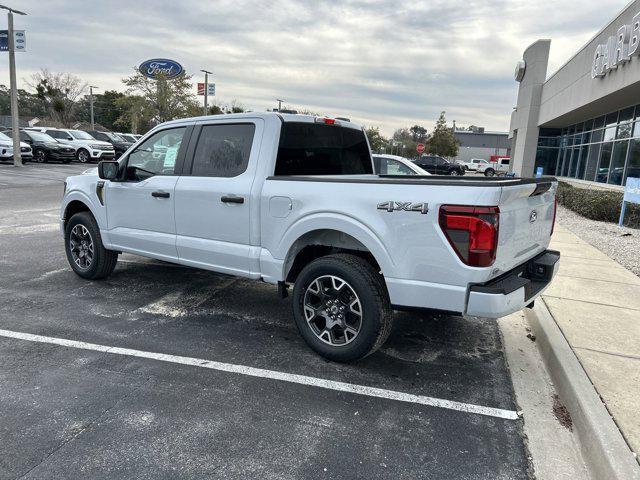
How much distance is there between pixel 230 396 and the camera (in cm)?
346

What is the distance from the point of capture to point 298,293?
404cm

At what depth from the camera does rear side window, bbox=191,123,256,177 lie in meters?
4.46

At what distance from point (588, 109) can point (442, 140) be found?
35145 millimetres

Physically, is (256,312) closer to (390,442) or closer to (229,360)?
(229,360)

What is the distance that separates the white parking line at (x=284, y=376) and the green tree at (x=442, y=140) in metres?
56.7


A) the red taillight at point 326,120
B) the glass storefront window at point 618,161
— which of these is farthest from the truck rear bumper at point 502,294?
the glass storefront window at point 618,161

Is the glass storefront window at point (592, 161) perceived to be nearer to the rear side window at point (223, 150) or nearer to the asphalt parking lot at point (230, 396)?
the asphalt parking lot at point (230, 396)

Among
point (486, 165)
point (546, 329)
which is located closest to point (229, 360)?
point (546, 329)

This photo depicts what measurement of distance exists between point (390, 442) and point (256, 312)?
249 centimetres

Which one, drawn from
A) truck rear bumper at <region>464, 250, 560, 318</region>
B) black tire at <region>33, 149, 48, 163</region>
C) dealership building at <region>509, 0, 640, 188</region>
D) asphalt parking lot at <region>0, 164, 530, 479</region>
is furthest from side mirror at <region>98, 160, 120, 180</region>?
black tire at <region>33, 149, 48, 163</region>

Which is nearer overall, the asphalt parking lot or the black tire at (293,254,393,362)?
the asphalt parking lot

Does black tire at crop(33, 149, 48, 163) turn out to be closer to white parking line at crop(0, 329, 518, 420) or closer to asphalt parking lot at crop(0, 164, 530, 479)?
asphalt parking lot at crop(0, 164, 530, 479)

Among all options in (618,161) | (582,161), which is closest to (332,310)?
(618,161)

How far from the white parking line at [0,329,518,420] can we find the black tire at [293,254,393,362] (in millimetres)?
277
